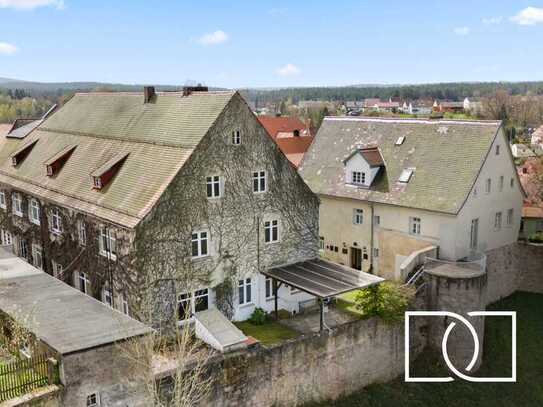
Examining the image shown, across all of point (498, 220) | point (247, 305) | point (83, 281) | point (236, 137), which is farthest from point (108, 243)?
point (498, 220)

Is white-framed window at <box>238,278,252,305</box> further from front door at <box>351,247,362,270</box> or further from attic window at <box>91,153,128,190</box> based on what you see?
front door at <box>351,247,362,270</box>

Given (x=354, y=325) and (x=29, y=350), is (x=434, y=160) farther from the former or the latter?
(x=29, y=350)

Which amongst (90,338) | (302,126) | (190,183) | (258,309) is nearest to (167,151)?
(190,183)

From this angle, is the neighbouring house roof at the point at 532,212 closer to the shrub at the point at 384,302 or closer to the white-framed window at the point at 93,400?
the shrub at the point at 384,302

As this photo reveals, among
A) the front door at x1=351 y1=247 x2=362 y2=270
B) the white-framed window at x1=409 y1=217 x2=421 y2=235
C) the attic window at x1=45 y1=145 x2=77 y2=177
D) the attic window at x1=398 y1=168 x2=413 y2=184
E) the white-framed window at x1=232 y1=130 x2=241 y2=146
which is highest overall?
the white-framed window at x1=232 y1=130 x2=241 y2=146

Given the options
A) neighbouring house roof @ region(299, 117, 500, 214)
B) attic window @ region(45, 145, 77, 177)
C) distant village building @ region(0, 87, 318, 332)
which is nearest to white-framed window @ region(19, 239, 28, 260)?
distant village building @ region(0, 87, 318, 332)

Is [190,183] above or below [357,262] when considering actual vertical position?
above

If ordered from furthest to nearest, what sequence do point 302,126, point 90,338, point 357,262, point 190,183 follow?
point 302,126 < point 357,262 < point 190,183 < point 90,338

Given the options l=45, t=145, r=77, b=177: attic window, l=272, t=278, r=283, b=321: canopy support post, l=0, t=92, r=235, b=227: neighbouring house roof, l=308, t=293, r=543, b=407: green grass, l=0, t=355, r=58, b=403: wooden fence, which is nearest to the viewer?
l=0, t=355, r=58, b=403: wooden fence
